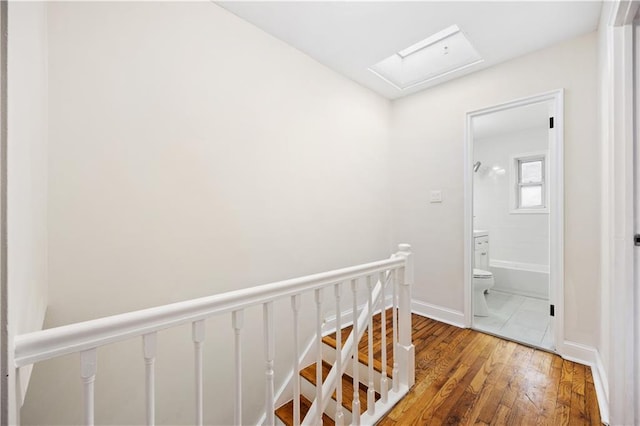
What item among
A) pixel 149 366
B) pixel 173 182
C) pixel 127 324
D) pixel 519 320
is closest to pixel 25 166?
pixel 127 324

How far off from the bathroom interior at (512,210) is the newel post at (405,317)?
1.91 m

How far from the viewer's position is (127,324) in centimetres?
72

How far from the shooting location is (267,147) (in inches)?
78.6

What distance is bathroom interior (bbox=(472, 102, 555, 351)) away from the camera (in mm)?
3502

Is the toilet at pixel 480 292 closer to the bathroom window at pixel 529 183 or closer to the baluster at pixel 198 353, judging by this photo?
the bathroom window at pixel 529 183

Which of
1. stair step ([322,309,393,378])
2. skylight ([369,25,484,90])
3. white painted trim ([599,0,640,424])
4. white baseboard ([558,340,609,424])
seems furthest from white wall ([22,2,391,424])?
white baseboard ([558,340,609,424])

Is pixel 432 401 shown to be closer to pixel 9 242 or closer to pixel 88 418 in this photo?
pixel 88 418

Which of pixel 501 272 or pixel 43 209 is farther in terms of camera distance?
pixel 501 272

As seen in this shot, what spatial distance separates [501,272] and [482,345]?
2.24m

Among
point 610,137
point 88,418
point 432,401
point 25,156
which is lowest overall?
point 432,401

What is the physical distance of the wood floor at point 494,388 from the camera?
147cm

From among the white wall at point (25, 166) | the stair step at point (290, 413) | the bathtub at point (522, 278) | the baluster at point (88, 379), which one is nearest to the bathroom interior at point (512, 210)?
the bathtub at point (522, 278)

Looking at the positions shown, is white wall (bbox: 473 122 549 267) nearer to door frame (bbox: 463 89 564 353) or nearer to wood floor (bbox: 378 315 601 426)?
door frame (bbox: 463 89 564 353)

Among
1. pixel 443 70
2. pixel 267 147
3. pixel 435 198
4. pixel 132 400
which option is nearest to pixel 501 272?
pixel 435 198
